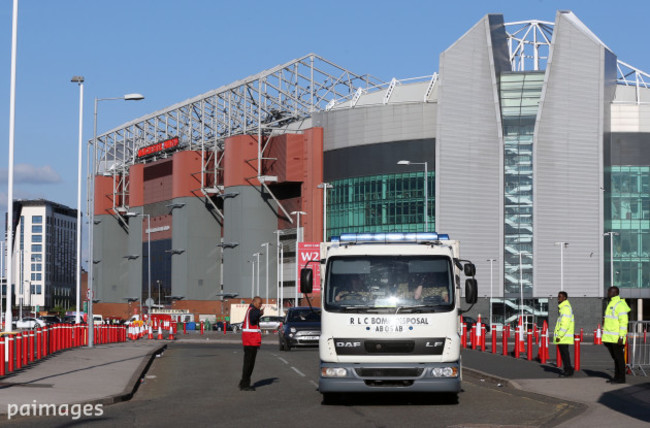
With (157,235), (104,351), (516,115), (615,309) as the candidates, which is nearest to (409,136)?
(516,115)

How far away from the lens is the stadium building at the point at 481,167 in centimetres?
9419

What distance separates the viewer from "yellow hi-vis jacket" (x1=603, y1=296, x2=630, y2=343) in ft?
68.3

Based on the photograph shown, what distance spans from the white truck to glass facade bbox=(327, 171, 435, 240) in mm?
81336

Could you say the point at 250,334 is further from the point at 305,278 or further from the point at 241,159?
the point at 241,159

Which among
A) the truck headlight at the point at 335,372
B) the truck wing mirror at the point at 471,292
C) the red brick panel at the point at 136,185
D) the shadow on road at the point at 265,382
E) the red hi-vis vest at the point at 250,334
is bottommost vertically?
the shadow on road at the point at 265,382

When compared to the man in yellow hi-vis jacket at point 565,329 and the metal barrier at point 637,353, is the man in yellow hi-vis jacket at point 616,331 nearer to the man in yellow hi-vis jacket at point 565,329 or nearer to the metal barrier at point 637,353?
the man in yellow hi-vis jacket at point 565,329

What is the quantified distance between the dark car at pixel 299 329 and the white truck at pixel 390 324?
20.5m

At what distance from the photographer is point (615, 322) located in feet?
68.3

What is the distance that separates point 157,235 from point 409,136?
48.5 meters

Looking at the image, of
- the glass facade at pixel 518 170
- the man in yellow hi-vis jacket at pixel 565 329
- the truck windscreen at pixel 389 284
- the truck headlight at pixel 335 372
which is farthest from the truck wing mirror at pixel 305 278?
the glass facade at pixel 518 170

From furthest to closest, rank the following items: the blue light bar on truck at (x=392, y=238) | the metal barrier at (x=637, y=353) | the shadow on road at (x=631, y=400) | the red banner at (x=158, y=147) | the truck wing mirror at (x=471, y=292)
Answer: the red banner at (x=158, y=147), the metal barrier at (x=637, y=353), the blue light bar on truck at (x=392, y=238), the truck wing mirror at (x=471, y=292), the shadow on road at (x=631, y=400)

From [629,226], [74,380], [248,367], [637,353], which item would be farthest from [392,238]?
[629,226]

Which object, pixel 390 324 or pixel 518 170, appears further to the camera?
pixel 518 170

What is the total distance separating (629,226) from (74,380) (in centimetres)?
8209
